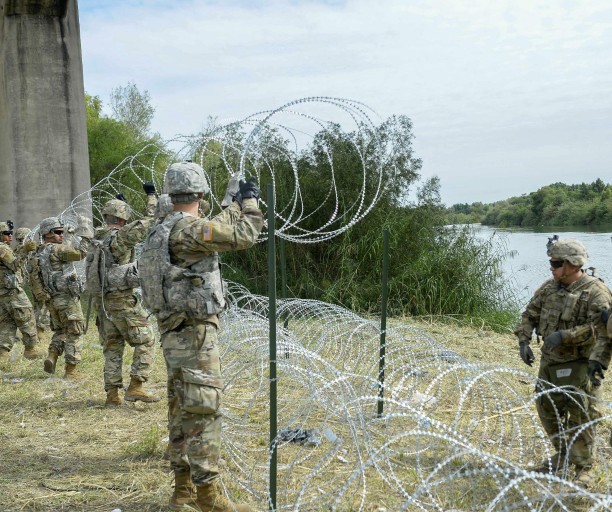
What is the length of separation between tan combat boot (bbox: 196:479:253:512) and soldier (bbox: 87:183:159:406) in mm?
2699

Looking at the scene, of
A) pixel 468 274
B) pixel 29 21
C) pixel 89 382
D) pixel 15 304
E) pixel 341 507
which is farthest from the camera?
pixel 29 21

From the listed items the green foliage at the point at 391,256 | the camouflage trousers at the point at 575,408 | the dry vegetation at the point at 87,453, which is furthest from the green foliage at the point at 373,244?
the camouflage trousers at the point at 575,408

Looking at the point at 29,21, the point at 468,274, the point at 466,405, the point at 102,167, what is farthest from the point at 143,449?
the point at 102,167

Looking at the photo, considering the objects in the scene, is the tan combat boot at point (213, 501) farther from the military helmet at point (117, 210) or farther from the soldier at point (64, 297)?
the soldier at point (64, 297)

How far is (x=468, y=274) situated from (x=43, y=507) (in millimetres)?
9035

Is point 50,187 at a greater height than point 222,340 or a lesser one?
greater

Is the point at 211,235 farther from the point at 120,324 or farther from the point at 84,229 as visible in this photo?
the point at 84,229

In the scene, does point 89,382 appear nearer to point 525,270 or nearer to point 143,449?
point 143,449

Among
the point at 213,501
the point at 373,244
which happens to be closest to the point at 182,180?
the point at 213,501

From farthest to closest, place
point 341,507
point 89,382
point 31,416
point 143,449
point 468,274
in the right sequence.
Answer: point 468,274
point 89,382
point 31,416
point 143,449
point 341,507

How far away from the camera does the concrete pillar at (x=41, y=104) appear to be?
1412 cm

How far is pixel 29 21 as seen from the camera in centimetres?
1411

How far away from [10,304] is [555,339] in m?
6.65

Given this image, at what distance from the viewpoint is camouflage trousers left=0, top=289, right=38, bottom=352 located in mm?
8453
